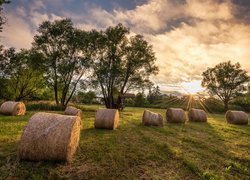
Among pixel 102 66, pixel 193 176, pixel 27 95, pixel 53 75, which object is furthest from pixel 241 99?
pixel 193 176

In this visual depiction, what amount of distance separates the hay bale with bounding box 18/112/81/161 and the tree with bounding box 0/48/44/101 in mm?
20871

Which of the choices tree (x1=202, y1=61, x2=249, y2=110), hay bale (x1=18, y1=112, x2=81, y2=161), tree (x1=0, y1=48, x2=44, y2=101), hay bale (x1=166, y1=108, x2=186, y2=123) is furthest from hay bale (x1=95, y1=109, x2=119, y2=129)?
tree (x1=202, y1=61, x2=249, y2=110)

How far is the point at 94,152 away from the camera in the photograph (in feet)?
20.4

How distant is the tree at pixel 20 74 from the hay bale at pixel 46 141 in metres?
20.9

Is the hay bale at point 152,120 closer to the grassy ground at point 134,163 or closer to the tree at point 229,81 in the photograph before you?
the grassy ground at point 134,163

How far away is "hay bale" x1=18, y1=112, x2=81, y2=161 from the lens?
5.12 m

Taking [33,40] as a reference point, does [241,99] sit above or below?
below

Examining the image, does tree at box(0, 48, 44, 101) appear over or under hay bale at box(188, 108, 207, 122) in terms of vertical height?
over

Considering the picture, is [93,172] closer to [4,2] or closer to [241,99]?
[4,2]

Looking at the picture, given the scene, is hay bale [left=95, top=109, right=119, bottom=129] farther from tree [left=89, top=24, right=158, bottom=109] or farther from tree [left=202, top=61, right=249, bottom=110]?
tree [left=202, top=61, right=249, bottom=110]

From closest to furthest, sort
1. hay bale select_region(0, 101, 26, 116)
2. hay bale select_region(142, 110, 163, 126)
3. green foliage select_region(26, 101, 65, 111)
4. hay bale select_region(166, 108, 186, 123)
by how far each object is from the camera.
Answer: hay bale select_region(142, 110, 163, 126) → hay bale select_region(0, 101, 26, 116) → hay bale select_region(166, 108, 186, 123) → green foliage select_region(26, 101, 65, 111)

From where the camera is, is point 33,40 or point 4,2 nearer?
point 4,2

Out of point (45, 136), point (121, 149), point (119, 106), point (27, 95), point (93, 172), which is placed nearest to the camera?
point (93, 172)

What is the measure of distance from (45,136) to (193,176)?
3945 mm
